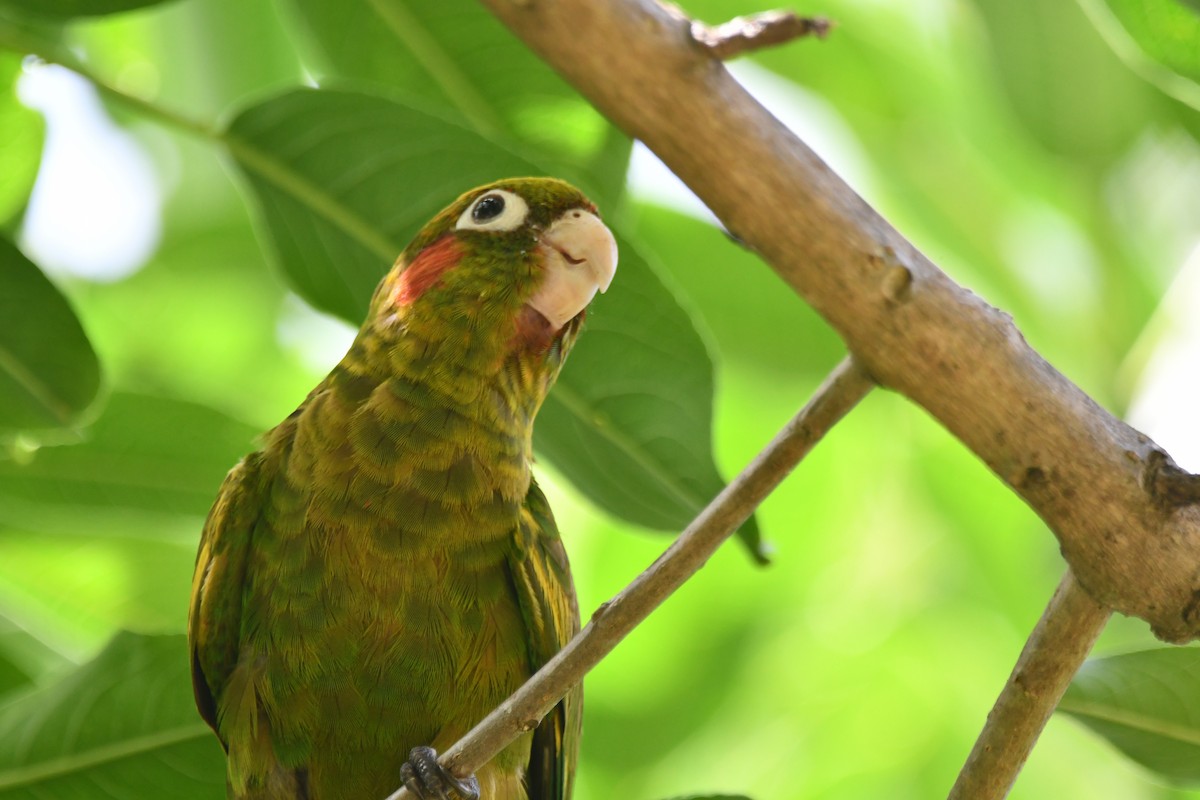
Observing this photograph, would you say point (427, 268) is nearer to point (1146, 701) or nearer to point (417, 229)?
point (417, 229)

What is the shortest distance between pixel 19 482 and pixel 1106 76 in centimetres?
212

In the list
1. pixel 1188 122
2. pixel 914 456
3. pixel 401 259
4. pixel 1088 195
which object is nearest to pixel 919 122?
pixel 1088 195

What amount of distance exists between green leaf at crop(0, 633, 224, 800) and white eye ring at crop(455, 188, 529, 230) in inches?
30.0

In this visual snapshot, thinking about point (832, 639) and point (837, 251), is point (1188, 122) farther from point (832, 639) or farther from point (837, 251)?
point (832, 639)

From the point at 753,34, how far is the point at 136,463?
1314 mm

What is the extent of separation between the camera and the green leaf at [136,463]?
2113 millimetres

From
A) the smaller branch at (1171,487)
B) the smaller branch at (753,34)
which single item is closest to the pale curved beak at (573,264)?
the smaller branch at (753,34)

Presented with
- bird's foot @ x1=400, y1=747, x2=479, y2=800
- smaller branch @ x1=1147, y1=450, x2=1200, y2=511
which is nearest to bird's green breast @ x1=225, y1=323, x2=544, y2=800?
bird's foot @ x1=400, y1=747, x2=479, y2=800

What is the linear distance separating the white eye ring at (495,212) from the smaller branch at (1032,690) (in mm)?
982

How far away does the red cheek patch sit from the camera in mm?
1914

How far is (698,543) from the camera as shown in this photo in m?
1.24

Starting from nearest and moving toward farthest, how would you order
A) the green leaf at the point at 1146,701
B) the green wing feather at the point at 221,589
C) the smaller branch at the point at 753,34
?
the smaller branch at the point at 753,34 < the green leaf at the point at 1146,701 < the green wing feather at the point at 221,589

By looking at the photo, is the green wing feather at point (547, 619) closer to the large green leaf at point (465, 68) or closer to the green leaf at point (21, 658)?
the large green leaf at point (465, 68)

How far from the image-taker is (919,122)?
2.99 meters
